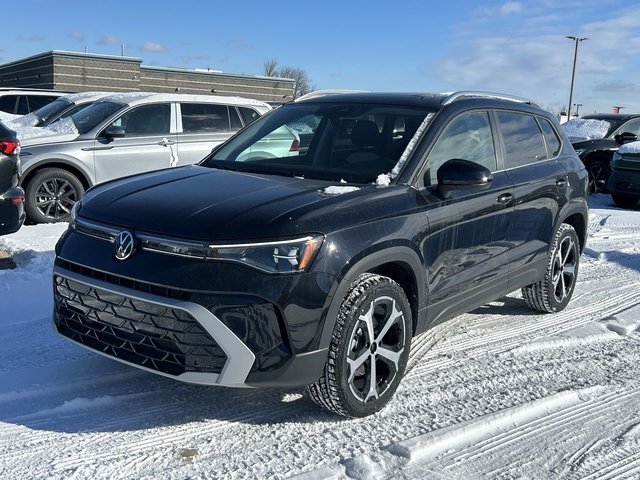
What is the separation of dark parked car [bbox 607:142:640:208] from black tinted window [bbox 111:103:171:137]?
7731mm

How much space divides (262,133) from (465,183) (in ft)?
5.47

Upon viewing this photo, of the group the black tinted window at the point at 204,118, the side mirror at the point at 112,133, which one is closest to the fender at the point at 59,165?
the side mirror at the point at 112,133

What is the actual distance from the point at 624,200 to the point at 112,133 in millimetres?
9068

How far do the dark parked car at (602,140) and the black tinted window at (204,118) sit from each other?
284 inches

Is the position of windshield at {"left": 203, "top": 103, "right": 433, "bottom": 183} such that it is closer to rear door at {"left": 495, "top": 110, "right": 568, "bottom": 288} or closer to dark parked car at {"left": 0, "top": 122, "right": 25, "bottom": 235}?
rear door at {"left": 495, "top": 110, "right": 568, "bottom": 288}

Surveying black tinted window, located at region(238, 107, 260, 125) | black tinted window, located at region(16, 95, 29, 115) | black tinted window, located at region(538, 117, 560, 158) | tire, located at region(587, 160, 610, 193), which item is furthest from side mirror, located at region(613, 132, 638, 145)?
black tinted window, located at region(16, 95, 29, 115)

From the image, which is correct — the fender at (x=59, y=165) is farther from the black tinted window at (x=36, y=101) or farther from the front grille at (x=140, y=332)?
the black tinted window at (x=36, y=101)

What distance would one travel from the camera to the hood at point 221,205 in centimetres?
315

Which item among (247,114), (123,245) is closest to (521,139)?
(123,245)

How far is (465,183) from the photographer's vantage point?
385 cm

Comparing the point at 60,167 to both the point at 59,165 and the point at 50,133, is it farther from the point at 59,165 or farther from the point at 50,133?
the point at 50,133

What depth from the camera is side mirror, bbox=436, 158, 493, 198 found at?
384 centimetres

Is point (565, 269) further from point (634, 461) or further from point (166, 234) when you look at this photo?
point (166, 234)

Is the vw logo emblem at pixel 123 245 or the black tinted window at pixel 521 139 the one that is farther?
the black tinted window at pixel 521 139
